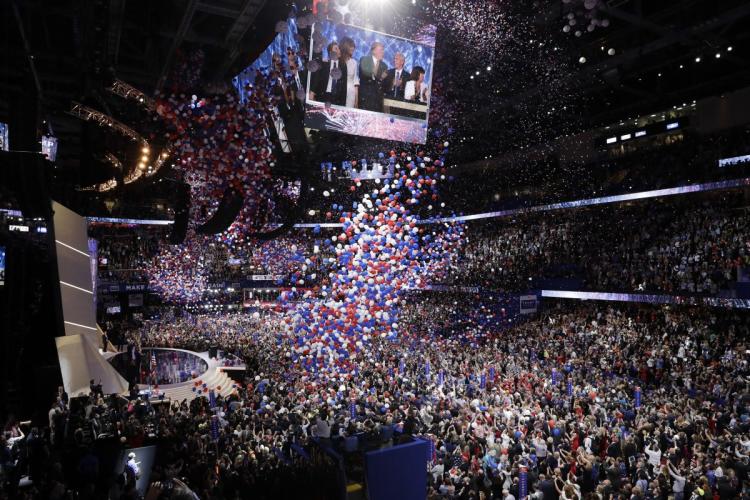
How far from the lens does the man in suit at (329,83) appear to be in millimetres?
9281

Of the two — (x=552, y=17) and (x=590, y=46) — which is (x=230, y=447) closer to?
(x=552, y=17)

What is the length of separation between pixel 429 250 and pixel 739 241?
1575cm

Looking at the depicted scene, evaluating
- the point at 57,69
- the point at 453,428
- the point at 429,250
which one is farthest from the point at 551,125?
the point at 57,69

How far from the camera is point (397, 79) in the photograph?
9883 millimetres

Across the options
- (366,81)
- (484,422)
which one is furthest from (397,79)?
(484,422)

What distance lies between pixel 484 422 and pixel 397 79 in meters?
6.84

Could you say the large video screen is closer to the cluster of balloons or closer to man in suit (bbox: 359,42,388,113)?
man in suit (bbox: 359,42,388,113)

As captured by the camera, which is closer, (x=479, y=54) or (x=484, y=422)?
(x=484, y=422)

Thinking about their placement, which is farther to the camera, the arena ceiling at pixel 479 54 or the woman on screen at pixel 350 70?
the woman on screen at pixel 350 70

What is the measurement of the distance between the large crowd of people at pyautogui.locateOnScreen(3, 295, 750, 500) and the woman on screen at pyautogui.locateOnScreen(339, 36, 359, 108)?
5880 millimetres

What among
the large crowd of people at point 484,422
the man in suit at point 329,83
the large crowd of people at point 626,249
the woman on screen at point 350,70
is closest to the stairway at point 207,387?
the large crowd of people at point 484,422

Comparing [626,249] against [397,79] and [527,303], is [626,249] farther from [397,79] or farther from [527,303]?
[397,79]

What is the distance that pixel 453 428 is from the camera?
8.81 meters

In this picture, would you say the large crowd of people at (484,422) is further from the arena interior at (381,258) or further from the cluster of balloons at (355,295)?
the cluster of balloons at (355,295)
